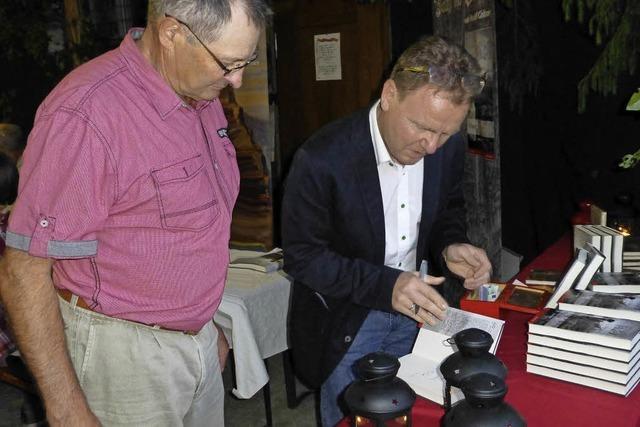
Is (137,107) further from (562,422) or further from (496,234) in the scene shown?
(496,234)

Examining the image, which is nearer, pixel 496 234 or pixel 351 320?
pixel 351 320

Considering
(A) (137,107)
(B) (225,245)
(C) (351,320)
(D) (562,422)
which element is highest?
(A) (137,107)

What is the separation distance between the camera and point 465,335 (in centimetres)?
119

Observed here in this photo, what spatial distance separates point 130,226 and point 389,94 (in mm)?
728

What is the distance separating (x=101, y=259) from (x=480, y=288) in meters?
1.12

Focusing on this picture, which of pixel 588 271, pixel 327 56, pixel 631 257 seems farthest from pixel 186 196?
pixel 327 56

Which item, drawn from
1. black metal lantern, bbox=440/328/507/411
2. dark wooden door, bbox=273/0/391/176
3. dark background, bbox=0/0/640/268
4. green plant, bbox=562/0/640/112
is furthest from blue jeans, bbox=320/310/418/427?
dark wooden door, bbox=273/0/391/176

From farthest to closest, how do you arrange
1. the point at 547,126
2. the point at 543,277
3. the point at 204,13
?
the point at 547,126, the point at 543,277, the point at 204,13

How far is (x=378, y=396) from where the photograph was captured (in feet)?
3.39

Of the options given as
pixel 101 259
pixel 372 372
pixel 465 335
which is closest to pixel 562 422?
pixel 465 335

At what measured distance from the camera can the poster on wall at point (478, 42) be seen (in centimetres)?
275

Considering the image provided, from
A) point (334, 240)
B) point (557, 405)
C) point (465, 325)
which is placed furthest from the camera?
point (334, 240)

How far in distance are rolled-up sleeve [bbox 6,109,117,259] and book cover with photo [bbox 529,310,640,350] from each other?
102 centimetres

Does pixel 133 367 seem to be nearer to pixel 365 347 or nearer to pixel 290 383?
pixel 365 347
